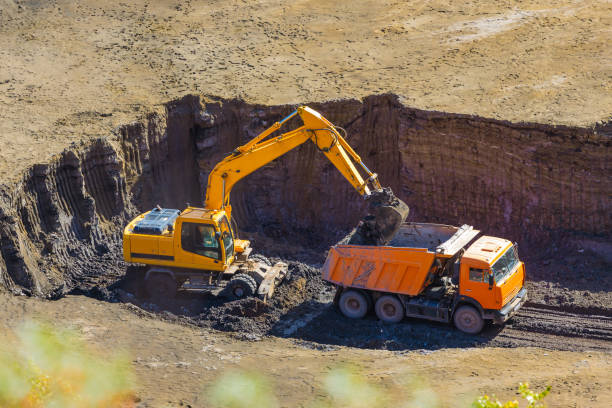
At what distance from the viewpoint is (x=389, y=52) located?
24656mm

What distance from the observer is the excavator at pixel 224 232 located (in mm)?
16844

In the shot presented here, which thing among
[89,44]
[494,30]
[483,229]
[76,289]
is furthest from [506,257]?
[89,44]

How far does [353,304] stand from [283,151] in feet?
12.5

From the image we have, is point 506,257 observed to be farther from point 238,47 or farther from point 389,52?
point 238,47

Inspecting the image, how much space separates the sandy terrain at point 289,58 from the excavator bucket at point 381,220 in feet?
17.9

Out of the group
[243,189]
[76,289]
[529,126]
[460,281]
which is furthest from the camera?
[243,189]

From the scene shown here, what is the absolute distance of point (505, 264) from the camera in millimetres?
15688

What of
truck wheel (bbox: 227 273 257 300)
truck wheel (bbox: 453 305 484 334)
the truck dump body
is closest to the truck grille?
truck wheel (bbox: 453 305 484 334)

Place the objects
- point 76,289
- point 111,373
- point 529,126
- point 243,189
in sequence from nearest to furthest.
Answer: point 111,373 < point 76,289 < point 529,126 < point 243,189

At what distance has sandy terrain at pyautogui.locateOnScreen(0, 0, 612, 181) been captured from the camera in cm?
2091

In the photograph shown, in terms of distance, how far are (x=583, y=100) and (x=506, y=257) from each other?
704 centimetres

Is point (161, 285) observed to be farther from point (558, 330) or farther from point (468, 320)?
point (558, 330)

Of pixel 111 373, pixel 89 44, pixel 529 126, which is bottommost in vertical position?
pixel 111 373

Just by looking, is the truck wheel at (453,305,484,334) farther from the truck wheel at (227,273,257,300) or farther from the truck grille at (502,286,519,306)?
the truck wheel at (227,273,257,300)
